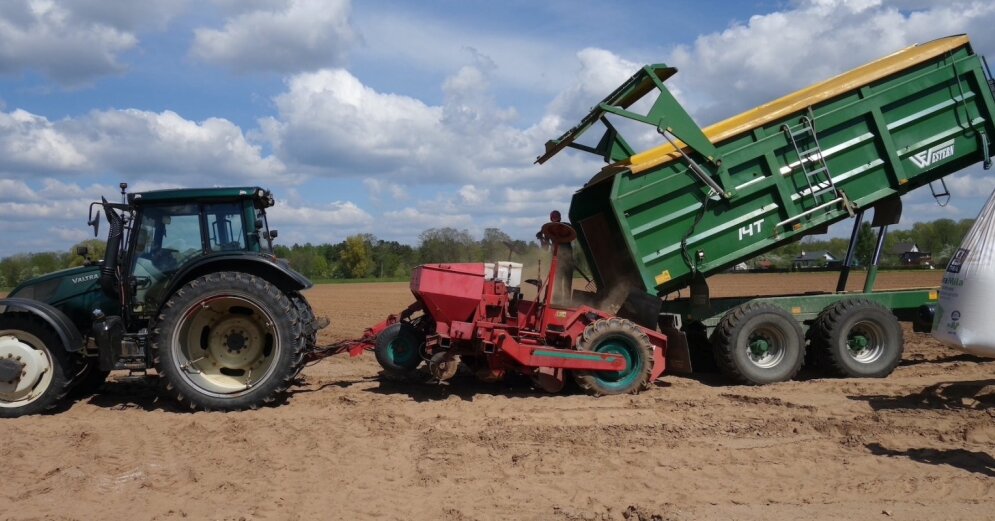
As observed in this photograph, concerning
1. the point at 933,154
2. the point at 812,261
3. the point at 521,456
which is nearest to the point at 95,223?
A: the point at 521,456

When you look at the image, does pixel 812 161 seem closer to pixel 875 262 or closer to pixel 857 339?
pixel 875 262

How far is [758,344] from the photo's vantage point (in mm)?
8047

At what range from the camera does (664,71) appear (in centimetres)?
755

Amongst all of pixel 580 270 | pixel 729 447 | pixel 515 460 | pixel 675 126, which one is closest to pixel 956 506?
pixel 729 447

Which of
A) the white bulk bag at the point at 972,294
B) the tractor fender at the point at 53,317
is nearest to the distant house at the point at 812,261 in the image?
the white bulk bag at the point at 972,294

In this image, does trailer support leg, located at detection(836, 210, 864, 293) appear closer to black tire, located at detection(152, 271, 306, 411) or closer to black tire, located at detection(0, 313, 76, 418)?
black tire, located at detection(152, 271, 306, 411)

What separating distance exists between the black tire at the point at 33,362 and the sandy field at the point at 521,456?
0.64ft

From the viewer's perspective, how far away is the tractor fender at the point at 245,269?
22.3 ft

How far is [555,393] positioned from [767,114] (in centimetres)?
373

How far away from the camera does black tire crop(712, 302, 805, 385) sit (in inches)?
307

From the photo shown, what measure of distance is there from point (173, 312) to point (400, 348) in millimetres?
2274

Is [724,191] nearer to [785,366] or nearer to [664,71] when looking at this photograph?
[664,71]

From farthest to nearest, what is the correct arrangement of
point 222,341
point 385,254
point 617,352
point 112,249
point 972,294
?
point 385,254 → point 617,352 → point 222,341 → point 112,249 → point 972,294

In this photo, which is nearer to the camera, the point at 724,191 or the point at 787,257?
the point at 724,191
